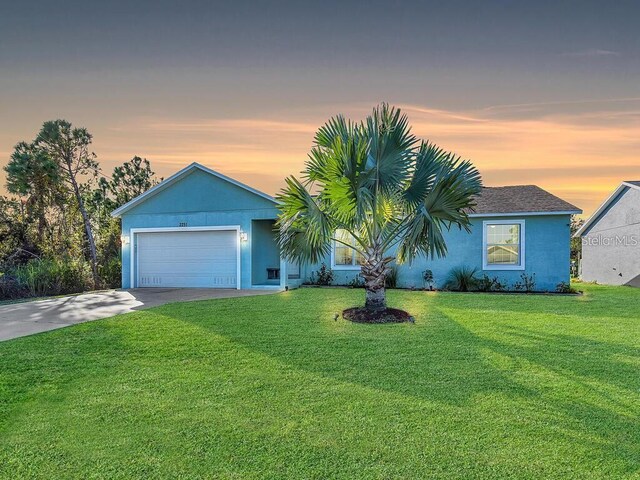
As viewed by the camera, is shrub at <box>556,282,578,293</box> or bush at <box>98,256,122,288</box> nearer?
shrub at <box>556,282,578,293</box>

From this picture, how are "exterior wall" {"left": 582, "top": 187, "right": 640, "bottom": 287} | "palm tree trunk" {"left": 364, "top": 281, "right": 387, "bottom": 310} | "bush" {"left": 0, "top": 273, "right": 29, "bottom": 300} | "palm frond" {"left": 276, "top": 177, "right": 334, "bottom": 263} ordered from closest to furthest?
"palm frond" {"left": 276, "top": 177, "right": 334, "bottom": 263} → "palm tree trunk" {"left": 364, "top": 281, "right": 387, "bottom": 310} → "bush" {"left": 0, "top": 273, "right": 29, "bottom": 300} → "exterior wall" {"left": 582, "top": 187, "right": 640, "bottom": 287}

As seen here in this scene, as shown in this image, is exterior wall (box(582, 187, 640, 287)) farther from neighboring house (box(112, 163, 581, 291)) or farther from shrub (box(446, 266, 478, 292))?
shrub (box(446, 266, 478, 292))

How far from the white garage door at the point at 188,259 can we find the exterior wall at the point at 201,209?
0.43 metres

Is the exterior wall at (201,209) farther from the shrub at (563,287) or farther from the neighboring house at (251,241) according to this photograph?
the shrub at (563,287)

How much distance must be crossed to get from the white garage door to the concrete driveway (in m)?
0.88

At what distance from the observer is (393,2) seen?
11.9m

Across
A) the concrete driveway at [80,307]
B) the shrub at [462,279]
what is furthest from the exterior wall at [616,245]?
the concrete driveway at [80,307]

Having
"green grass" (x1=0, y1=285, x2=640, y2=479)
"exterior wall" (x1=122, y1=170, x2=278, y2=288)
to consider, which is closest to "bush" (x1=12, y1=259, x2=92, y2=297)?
"exterior wall" (x1=122, y1=170, x2=278, y2=288)

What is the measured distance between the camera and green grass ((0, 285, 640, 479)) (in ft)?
11.2

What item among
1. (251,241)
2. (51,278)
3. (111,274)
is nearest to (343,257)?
(251,241)

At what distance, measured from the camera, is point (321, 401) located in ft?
15.3

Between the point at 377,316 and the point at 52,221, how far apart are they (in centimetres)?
1767

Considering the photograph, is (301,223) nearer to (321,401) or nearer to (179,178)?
(321,401)

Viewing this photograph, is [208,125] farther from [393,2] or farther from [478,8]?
[478,8]
